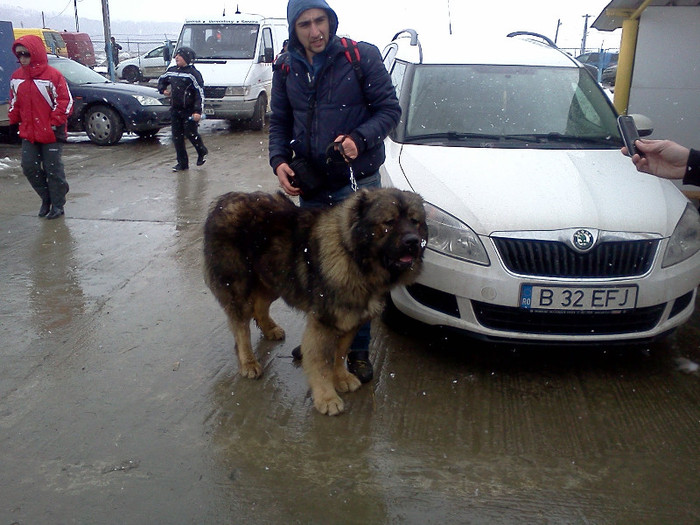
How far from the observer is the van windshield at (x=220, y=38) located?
15445mm

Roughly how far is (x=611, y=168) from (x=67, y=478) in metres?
3.76

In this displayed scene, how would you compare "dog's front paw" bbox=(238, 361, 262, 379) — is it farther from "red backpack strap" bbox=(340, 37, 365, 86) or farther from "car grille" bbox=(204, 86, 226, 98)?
"car grille" bbox=(204, 86, 226, 98)

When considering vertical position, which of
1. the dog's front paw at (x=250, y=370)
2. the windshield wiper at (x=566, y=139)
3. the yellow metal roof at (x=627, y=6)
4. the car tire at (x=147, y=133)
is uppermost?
the yellow metal roof at (x=627, y=6)

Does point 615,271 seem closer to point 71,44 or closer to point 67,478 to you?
point 67,478

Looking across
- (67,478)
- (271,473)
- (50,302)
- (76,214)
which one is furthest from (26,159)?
(271,473)

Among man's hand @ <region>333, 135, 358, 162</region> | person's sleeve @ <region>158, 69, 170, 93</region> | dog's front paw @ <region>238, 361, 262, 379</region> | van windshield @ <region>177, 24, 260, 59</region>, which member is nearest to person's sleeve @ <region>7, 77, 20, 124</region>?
person's sleeve @ <region>158, 69, 170, 93</region>

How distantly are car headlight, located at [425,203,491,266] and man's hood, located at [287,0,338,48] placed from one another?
1.19 meters

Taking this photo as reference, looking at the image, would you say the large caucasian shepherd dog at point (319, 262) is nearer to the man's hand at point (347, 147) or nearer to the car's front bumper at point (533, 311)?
the man's hand at point (347, 147)

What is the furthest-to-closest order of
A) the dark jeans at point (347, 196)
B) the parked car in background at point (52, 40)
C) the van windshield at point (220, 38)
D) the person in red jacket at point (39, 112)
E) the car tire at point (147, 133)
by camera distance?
the parked car in background at point (52, 40) < the van windshield at point (220, 38) < the car tire at point (147, 133) < the person in red jacket at point (39, 112) < the dark jeans at point (347, 196)

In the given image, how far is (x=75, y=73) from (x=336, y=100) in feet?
40.0

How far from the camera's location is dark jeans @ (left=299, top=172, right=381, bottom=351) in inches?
147

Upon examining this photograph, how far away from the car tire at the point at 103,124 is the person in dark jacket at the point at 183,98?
→ 9.75 feet

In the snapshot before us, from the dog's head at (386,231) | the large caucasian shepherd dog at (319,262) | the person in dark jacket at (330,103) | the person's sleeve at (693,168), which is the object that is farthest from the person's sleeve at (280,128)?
the person's sleeve at (693,168)

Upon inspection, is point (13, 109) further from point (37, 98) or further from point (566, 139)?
point (566, 139)
